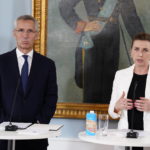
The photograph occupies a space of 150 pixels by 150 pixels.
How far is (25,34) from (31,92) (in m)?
0.52

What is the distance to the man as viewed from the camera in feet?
13.0

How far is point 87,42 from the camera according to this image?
158 inches

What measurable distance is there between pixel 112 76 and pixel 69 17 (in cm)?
79

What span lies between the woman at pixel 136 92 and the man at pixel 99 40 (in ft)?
1.93

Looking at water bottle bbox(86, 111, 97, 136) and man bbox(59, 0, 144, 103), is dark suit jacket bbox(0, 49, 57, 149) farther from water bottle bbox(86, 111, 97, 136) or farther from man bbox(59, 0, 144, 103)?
man bbox(59, 0, 144, 103)

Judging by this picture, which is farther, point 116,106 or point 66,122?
point 66,122

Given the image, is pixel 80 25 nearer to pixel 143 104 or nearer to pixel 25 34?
pixel 25 34

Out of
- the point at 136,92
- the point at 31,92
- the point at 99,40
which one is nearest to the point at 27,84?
the point at 31,92

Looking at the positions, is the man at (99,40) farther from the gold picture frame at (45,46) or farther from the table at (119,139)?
the table at (119,139)

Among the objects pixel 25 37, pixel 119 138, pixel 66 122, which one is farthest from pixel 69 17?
pixel 119 138

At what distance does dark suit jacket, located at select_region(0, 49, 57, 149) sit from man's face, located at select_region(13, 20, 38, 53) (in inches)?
4.3

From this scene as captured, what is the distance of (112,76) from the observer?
3979 millimetres

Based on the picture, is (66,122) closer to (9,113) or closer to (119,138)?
(9,113)

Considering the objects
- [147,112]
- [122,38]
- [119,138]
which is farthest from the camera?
[122,38]
